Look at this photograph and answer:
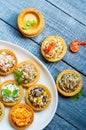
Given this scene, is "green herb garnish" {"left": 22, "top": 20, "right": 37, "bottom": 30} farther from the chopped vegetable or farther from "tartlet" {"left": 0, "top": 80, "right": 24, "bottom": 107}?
"tartlet" {"left": 0, "top": 80, "right": 24, "bottom": 107}

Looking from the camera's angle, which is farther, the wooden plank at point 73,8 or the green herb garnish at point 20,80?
the wooden plank at point 73,8

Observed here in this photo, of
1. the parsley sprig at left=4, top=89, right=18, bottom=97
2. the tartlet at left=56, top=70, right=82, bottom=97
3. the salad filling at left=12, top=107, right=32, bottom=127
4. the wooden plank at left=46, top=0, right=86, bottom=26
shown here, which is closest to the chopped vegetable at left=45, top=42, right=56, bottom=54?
the tartlet at left=56, top=70, right=82, bottom=97

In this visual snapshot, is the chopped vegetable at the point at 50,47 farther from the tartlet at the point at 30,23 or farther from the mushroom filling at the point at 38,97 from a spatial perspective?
the mushroom filling at the point at 38,97

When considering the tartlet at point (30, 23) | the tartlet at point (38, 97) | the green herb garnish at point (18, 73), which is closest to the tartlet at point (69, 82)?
the tartlet at point (38, 97)

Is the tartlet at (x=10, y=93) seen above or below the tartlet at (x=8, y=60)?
below

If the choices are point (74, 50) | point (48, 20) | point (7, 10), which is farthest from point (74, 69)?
point (7, 10)

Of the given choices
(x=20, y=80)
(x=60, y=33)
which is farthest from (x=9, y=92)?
(x=60, y=33)

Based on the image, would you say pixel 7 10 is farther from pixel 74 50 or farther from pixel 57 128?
pixel 57 128
